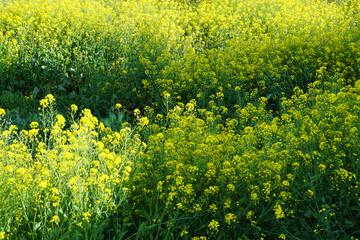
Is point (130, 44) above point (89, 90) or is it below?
above

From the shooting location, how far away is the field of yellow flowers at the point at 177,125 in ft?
8.98

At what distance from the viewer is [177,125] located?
4062mm

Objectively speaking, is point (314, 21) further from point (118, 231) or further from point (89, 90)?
point (118, 231)

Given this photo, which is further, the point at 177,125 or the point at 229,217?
the point at 177,125

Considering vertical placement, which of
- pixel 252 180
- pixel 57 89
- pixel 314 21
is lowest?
pixel 57 89

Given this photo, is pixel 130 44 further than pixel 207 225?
Yes

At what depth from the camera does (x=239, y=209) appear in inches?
115

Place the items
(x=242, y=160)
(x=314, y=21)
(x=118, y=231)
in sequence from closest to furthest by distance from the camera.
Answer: (x=118, y=231) < (x=242, y=160) < (x=314, y=21)

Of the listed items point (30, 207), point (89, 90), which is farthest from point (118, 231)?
point (89, 90)

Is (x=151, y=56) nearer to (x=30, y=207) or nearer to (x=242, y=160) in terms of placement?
(x=242, y=160)

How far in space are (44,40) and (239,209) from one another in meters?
5.13

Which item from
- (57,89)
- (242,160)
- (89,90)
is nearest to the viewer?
(242,160)

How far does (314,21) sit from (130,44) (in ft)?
12.7

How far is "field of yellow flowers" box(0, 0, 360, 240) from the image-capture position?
274 centimetres
